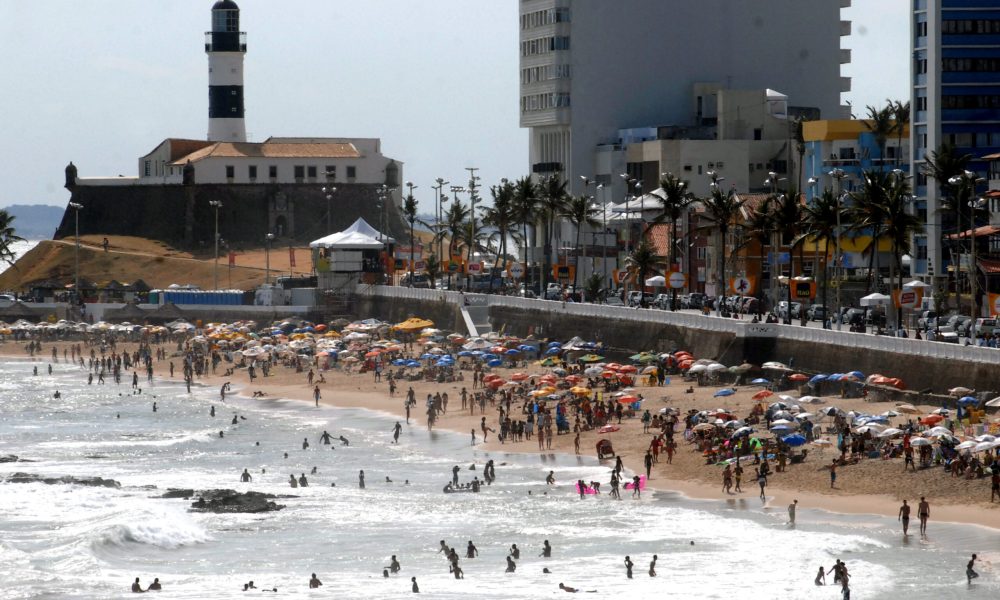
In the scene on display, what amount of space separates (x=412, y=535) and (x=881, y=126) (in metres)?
56.5

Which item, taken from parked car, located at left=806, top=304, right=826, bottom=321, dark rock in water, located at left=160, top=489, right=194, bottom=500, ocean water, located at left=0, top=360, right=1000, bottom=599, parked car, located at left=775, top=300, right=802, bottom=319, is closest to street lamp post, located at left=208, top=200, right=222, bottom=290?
parked car, located at left=775, top=300, right=802, bottom=319

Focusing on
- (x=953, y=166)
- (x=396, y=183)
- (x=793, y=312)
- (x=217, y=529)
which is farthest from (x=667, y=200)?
(x=396, y=183)

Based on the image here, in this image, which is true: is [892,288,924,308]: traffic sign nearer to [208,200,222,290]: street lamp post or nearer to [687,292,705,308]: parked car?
[687,292,705,308]: parked car

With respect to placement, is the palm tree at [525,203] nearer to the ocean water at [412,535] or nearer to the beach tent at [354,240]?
the beach tent at [354,240]

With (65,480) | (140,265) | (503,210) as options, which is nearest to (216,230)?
(140,265)

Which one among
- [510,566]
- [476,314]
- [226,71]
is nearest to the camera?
[510,566]

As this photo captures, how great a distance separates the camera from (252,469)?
5647 cm

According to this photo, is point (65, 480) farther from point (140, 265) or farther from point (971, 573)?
point (140, 265)

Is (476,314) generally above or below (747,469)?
above

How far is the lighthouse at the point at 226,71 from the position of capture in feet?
452

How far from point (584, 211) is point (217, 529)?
51.8 metres

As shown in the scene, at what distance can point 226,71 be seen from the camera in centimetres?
13862

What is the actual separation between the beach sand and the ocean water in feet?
3.02

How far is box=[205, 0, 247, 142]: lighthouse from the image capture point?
137625mm
